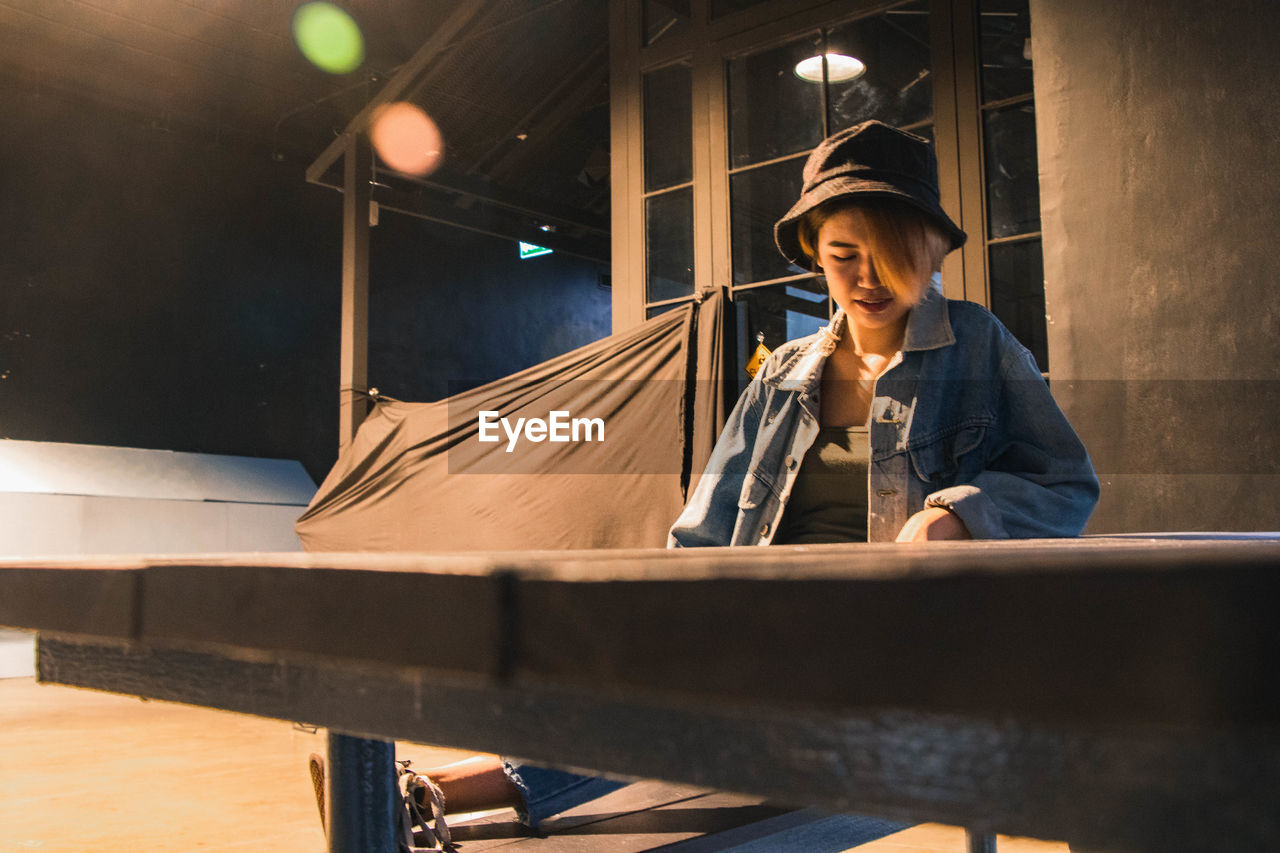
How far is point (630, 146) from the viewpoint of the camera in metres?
5.02

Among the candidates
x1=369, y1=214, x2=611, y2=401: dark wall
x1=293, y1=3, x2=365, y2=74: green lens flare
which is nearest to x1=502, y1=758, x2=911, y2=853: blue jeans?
x1=293, y1=3, x2=365, y2=74: green lens flare

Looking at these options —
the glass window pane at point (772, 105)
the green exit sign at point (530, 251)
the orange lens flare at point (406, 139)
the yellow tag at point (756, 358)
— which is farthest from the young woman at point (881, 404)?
the green exit sign at point (530, 251)

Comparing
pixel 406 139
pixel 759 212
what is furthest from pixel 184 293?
pixel 759 212

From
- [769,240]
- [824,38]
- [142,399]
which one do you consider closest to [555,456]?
[769,240]

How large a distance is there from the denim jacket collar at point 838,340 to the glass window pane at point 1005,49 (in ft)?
9.42

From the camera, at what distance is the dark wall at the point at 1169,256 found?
6.10 feet

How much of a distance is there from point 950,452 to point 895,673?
3.30ft

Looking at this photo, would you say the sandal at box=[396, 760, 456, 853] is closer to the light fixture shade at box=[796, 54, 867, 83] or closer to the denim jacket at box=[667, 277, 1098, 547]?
the denim jacket at box=[667, 277, 1098, 547]

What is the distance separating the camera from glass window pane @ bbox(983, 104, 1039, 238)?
143 inches

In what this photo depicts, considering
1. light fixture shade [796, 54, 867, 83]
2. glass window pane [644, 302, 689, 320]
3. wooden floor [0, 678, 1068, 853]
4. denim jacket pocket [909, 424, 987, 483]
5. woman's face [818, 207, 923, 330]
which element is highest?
light fixture shade [796, 54, 867, 83]

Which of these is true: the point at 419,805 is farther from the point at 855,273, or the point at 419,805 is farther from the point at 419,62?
the point at 419,62

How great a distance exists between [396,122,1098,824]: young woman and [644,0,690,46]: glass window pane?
396cm

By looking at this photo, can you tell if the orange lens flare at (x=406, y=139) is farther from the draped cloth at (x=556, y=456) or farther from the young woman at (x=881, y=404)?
the young woman at (x=881, y=404)

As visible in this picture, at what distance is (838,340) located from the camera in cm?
129
